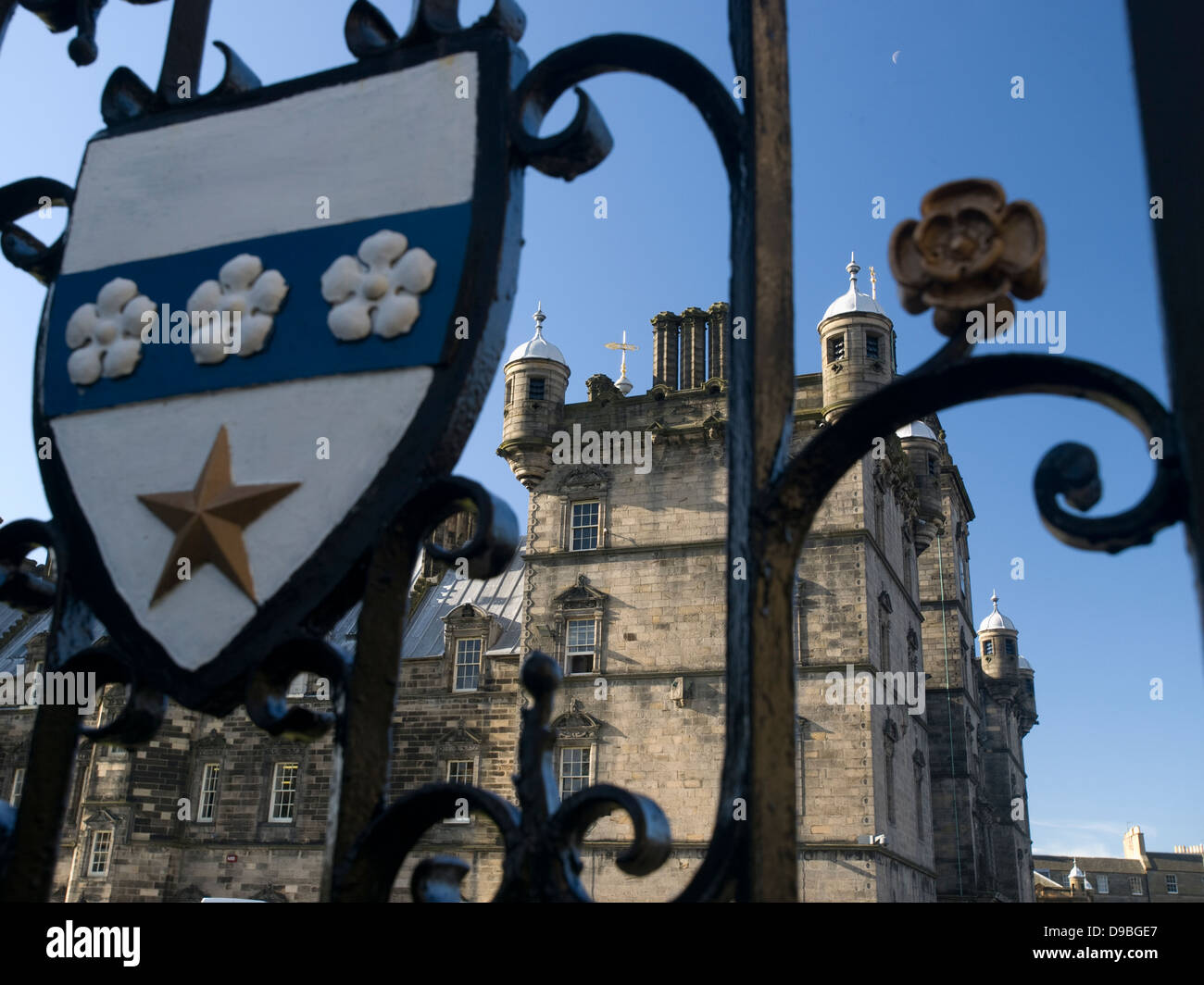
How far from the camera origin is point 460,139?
7.04 feet

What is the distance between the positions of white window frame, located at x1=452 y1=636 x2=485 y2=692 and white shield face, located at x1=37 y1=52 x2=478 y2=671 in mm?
27291

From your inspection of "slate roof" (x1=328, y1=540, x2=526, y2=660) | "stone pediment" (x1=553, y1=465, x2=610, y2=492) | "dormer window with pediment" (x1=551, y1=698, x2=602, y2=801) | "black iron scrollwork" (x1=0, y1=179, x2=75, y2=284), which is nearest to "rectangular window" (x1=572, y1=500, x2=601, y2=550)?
"stone pediment" (x1=553, y1=465, x2=610, y2=492)

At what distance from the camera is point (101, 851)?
29.2 metres

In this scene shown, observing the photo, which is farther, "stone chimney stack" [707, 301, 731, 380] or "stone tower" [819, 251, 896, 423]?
"stone chimney stack" [707, 301, 731, 380]

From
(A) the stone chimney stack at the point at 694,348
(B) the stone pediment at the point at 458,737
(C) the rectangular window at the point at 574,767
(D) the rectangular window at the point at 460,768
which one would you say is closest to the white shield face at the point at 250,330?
(C) the rectangular window at the point at 574,767

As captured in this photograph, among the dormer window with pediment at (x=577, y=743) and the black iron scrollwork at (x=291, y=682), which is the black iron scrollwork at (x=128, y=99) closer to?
the black iron scrollwork at (x=291, y=682)

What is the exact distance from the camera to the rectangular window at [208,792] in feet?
99.1

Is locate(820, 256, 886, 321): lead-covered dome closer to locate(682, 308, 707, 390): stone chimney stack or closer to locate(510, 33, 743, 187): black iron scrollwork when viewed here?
locate(682, 308, 707, 390): stone chimney stack

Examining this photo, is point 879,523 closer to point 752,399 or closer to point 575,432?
point 575,432

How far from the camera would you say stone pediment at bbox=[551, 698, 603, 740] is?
2577 centimetres

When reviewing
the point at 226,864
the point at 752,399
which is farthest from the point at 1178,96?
the point at 226,864

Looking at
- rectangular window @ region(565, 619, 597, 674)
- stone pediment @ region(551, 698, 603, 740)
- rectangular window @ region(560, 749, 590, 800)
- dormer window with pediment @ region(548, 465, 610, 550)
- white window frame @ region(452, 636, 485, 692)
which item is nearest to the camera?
rectangular window @ region(560, 749, 590, 800)

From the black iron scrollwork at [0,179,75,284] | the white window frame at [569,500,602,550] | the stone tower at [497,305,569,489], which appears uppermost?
the stone tower at [497,305,569,489]

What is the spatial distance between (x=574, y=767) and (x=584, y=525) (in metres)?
6.04
